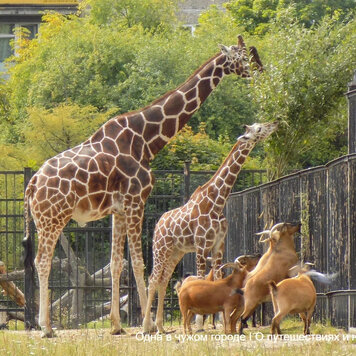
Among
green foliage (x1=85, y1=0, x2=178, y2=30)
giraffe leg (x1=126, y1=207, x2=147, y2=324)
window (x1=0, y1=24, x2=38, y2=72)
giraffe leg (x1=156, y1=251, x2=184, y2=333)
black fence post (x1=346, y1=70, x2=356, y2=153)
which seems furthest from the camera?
window (x1=0, y1=24, x2=38, y2=72)

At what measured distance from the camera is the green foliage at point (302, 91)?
Result: 1750 centimetres

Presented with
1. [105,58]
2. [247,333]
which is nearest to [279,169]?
[247,333]

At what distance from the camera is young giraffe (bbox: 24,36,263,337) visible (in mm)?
13812

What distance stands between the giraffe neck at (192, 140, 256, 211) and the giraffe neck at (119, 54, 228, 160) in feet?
2.49

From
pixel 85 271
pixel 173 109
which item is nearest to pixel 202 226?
pixel 173 109

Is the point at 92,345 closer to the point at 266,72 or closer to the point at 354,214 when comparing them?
the point at 354,214

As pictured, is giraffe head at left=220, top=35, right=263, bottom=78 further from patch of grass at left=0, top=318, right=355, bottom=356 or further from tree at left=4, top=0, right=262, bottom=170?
tree at left=4, top=0, right=262, bottom=170

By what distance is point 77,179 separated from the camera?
13906 mm

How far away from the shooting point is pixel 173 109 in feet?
48.5

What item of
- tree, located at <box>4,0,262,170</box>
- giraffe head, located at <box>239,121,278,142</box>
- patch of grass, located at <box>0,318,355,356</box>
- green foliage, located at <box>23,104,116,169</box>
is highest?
tree, located at <box>4,0,262,170</box>

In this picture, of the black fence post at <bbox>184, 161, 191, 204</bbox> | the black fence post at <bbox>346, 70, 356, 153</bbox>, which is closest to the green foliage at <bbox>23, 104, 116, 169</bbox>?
the black fence post at <bbox>184, 161, 191, 204</bbox>

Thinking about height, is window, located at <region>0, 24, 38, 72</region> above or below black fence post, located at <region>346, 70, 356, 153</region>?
above

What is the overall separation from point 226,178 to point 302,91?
3.87 meters

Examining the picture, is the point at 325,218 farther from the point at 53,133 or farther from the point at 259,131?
the point at 53,133
